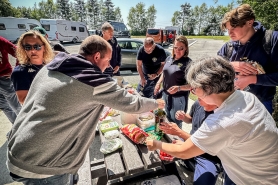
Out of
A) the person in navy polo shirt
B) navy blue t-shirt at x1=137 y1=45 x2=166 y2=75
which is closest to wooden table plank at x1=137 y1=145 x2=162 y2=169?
the person in navy polo shirt

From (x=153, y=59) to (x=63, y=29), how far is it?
22.6 m

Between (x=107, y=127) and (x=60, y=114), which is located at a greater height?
(x=60, y=114)

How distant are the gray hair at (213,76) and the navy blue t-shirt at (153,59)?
282 cm

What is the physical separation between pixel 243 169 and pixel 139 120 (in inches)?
53.1

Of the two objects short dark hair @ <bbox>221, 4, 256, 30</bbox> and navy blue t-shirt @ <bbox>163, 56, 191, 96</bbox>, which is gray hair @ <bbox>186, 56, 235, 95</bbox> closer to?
short dark hair @ <bbox>221, 4, 256, 30</bbox>

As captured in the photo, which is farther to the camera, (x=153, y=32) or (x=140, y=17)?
(x=140, y=17)

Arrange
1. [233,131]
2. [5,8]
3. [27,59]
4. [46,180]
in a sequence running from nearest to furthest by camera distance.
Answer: [233,131] → [46,180] → [27,59] → [5,8]

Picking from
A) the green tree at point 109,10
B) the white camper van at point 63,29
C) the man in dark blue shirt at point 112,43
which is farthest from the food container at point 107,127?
the green tree at point 109,10

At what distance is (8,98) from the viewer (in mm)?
3107

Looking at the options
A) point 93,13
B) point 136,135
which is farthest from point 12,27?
point 93,13

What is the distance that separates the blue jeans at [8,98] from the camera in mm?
3029

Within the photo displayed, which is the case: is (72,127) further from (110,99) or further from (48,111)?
(110,99)

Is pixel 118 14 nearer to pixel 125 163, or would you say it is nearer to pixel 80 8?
pixel 80 8

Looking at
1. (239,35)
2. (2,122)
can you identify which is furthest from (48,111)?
(2,122)
